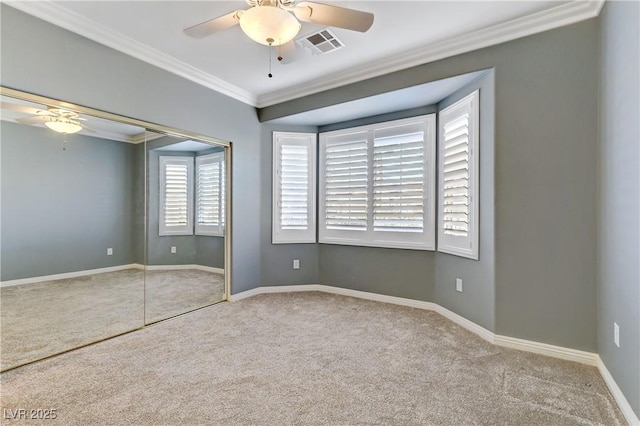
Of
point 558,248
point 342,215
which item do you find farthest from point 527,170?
point 342,215

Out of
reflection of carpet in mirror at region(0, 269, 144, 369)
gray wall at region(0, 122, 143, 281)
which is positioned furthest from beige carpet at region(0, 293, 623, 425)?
gray wall at region(0, 122, 143, 281)

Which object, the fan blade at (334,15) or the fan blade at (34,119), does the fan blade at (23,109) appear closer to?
the fan blade at (34,119)

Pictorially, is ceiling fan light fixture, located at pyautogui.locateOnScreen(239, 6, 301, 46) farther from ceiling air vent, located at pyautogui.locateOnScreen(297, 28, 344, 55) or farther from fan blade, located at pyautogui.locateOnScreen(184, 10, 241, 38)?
ceiling air vent, located at pyautogui.locateOnScreen(297, 28, 344, 55)

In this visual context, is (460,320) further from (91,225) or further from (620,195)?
(91,225)

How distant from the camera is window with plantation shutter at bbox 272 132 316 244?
4.39m

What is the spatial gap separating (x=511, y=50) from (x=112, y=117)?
3665mm

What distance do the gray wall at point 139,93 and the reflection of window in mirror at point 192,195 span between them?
8.6 inches

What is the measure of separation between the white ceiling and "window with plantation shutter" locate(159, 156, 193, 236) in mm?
1019

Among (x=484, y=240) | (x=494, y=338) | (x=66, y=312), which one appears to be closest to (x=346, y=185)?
(x=484, y=240)

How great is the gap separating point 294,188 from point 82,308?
9.11ft

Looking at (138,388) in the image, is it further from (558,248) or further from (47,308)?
(558,248)

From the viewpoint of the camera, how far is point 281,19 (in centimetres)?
169

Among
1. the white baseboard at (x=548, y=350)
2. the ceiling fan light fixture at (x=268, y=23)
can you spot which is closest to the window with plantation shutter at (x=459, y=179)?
the white baseboard at (x=548, y=350)

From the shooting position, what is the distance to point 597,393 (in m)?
1.93
